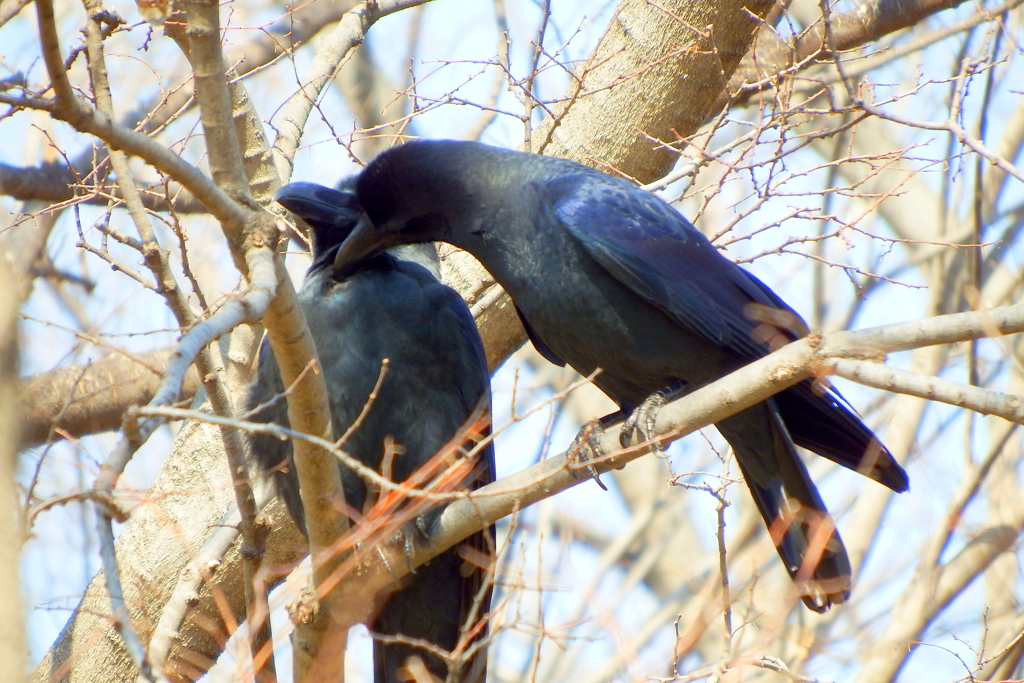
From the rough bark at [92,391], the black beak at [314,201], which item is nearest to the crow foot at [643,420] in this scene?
the black beak at [314,201]

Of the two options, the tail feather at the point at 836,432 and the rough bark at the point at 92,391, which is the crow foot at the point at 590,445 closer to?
the tail feather at the point at 836,432

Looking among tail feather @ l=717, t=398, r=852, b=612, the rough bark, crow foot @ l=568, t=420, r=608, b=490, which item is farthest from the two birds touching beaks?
the rough bark

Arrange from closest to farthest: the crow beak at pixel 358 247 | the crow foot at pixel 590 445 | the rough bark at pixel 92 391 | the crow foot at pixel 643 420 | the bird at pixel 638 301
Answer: the crow foot at pixel 590 445, the crow foot at pixel 643 420, the bird at pixel 638 301, the crow beak at pixel 358 247, the rough bark at pixel 92 391

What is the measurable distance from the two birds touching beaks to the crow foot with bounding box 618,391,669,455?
0.01 metres

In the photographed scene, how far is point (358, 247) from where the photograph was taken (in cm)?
401

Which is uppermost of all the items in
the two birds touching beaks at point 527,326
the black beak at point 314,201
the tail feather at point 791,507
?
the black beak at point 314,201

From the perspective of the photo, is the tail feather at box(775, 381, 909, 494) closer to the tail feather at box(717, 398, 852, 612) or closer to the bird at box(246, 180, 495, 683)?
the tail feather at box(717, 398, 852, 612)

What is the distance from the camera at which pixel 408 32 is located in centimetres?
1029

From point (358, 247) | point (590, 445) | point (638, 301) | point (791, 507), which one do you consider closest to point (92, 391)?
point (358, 247)

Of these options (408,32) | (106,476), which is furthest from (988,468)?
(408,32)

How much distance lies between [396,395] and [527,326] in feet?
2.07

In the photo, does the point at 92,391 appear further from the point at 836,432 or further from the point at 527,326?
the point at 836,432

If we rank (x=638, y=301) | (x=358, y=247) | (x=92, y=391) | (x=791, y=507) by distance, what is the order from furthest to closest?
(x=92, y=391) < (x=358, y=247) < (x=791, y=507) < (x=638, y=301)

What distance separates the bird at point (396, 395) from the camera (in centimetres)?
385
